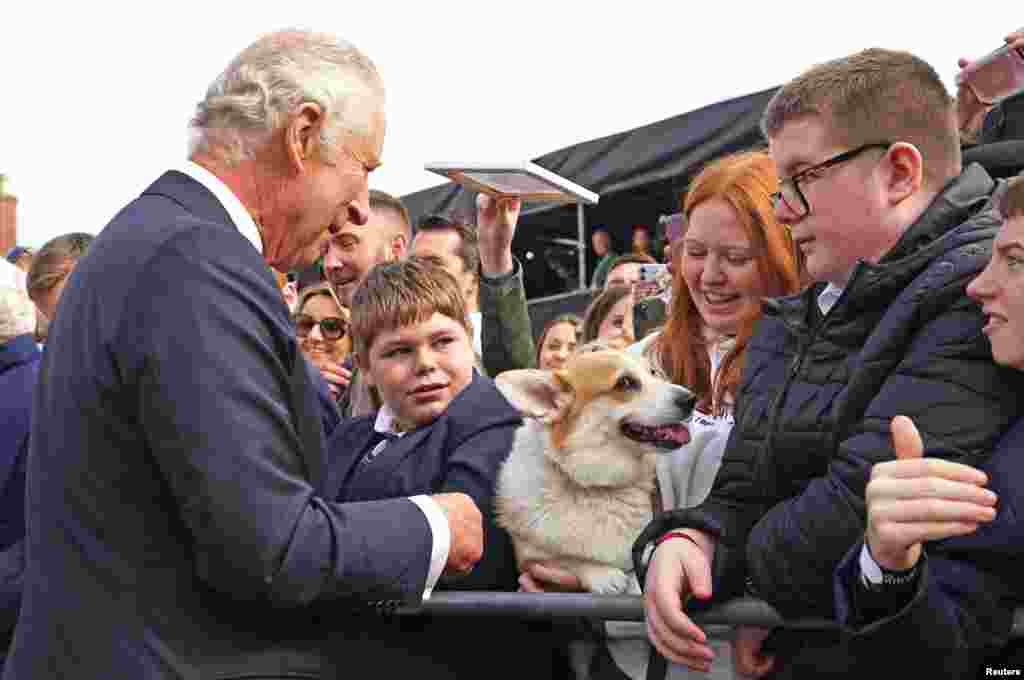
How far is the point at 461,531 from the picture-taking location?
236 centimetres

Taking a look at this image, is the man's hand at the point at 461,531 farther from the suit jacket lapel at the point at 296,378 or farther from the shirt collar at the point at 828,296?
the shirt collar at the point at 828,296

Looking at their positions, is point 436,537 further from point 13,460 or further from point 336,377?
point 336,377

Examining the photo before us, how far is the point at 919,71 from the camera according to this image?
8.03 ft

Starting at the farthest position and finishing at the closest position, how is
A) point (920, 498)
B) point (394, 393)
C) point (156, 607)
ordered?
point (394, 393) < point (156, 607) < point (920, 498)

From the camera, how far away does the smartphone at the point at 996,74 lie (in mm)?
3189

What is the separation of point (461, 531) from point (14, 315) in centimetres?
243

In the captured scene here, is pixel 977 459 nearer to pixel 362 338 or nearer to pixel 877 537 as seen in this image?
pixel 877 537

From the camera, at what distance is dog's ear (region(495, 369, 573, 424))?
10.5 ft

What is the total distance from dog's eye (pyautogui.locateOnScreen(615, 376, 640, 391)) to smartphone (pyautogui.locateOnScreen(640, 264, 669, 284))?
314 centimetres

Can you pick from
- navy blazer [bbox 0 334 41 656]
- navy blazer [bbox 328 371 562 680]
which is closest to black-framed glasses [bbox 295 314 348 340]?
navy blazer [bbox 0 334 41 656]

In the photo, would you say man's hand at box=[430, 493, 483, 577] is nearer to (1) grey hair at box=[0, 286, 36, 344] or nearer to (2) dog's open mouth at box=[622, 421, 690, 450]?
(2) dog's open mouth at box=[622, 421, 690, 450]

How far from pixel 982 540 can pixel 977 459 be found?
0.42 ft

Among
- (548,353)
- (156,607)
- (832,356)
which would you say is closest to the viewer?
(156,607)

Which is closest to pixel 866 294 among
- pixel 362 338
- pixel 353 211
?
pixel 353 211
